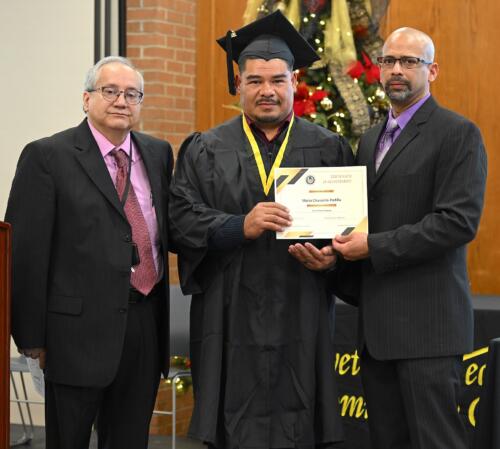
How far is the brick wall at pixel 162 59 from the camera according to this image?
728cm

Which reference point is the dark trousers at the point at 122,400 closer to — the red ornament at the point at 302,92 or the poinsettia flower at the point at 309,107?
the poinsettia flower at the point at 309,107

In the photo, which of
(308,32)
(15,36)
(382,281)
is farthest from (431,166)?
(15,36)

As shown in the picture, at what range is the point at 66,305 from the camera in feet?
13.5

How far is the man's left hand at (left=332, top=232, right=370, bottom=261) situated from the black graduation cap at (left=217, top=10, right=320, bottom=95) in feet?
2.62

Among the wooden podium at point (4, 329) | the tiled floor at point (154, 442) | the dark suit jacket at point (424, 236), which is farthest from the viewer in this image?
the tiled floor at point (154, 442)

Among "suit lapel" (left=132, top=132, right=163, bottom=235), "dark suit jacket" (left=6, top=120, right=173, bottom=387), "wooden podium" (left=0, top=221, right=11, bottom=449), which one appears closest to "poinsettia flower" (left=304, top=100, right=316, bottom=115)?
"suit lapel" (left=132, top=132, right=163, bottom=235)

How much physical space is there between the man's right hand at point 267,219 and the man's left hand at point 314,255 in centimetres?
11

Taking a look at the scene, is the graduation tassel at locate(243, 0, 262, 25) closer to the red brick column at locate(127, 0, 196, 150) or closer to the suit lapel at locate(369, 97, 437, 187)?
the red brick column at locate(127, 0, 196, 150)

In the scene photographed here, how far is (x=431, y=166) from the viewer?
394 cm

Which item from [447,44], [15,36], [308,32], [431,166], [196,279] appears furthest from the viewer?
[15,36]

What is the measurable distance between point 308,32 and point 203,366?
2.86 metres

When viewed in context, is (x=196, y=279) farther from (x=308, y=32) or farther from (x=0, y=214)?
(x=0, y=214)

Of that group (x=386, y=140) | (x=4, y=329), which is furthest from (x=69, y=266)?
(x=386, y=140)

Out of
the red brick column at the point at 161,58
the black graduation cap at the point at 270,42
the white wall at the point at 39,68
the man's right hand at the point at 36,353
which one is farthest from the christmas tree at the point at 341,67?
the man's right hand at the point at 36,353
